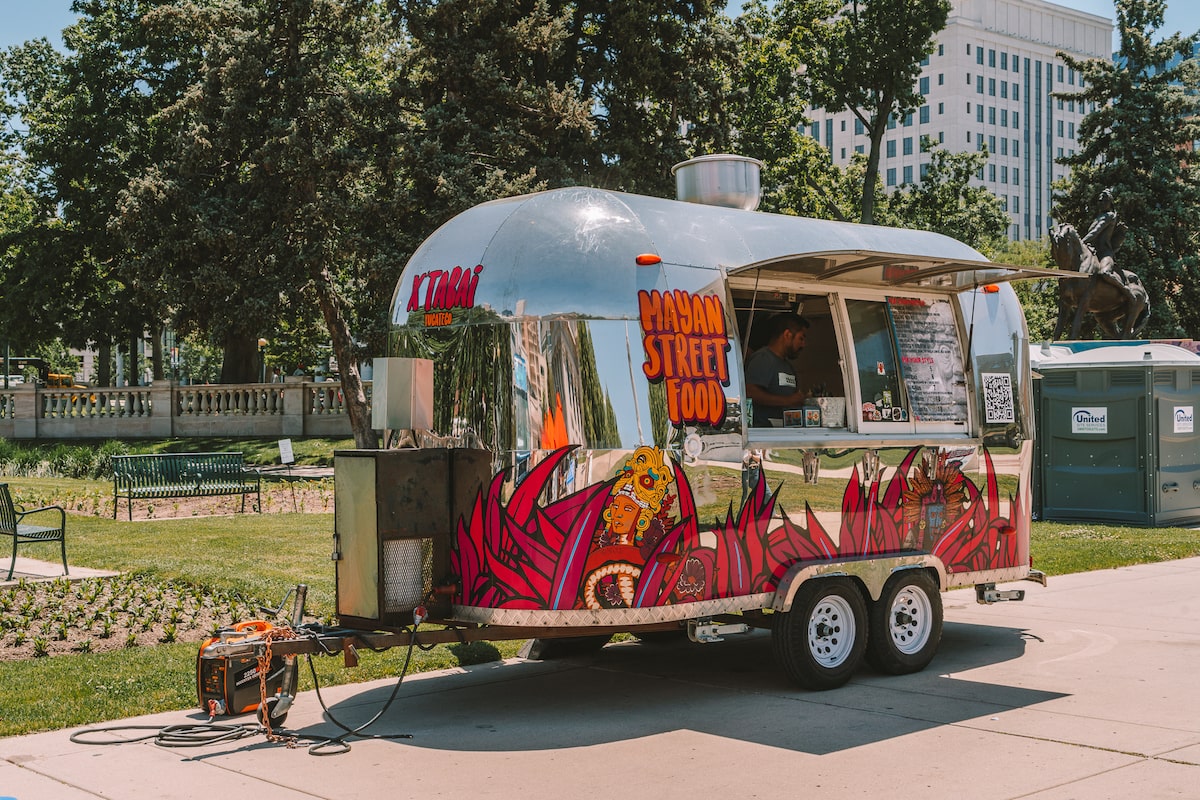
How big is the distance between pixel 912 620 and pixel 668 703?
2.02 m

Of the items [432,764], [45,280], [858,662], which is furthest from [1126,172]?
[432,764]

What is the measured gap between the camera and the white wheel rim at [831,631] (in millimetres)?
8008

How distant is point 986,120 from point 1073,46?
21.1 meters

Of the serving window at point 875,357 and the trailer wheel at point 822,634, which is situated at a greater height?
the serving window at point 875,357

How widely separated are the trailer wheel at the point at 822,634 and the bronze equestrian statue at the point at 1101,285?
1529 cm

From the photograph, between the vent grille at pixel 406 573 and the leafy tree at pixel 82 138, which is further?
the leafy tree at pixel 82 138

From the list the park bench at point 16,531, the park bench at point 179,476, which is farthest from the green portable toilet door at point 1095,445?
the park bench at point 16,531

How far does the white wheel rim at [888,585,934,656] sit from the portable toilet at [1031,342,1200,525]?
375 inches

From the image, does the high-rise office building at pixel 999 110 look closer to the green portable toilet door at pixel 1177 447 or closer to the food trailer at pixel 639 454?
the green portable toilet door at pixel 1177 447

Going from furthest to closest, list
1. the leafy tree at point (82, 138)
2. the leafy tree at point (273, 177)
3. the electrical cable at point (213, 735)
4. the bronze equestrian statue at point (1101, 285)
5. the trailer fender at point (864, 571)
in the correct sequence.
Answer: the leafy tree at point (82, 138) → the leafy tree at point (273, 177) → the bronze equestrian statue at point (1101, 285) → the trailer fender at point (864, 571) → the electrical cable at point (213, 735)

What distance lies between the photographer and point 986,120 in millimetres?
126812

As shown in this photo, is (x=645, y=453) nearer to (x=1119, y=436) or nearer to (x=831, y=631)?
(x=831, y=631)

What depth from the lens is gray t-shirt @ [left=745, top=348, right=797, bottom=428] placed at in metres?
8.66

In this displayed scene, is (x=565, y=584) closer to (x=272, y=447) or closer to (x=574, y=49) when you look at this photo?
(x=574, y=49)
